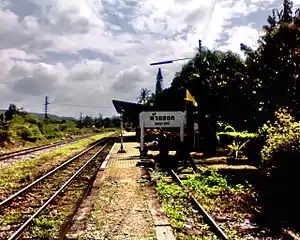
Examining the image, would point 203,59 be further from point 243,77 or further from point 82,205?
point 82,205

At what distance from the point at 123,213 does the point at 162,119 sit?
35.8ft

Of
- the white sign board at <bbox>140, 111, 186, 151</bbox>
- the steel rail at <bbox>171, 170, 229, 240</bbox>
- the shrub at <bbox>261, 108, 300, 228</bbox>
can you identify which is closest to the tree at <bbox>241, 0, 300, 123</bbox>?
the white sign board at <bbox>140, 111, 186, 151</bbox>

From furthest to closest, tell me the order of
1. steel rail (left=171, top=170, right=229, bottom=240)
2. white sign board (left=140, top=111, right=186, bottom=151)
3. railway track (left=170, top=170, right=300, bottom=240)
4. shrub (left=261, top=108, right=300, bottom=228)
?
white sign board (left=140, top=111, right=186, bottom=151) → shrub (left=261, top=108, right=300, bottom=228) → steel rail (left=171, top=170, right=229, bottom=240) → railway track (left=170, top=170, right=300, bottom=240)

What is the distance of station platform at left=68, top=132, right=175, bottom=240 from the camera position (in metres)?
7.03

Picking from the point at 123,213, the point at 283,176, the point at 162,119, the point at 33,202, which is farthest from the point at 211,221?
the point at 162,119

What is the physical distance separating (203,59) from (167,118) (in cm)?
1226

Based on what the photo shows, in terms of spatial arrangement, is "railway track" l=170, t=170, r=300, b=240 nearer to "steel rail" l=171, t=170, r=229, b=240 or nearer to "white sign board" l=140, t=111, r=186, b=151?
"steel rail" l=171, t=170, r=229, b=240

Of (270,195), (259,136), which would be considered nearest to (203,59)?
(259,136)

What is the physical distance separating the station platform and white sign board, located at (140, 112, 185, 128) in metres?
5.91

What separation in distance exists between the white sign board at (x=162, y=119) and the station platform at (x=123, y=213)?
232 inches

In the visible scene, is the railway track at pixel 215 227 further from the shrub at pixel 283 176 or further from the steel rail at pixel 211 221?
the shrub at pixel 283 176

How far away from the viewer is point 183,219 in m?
8.10

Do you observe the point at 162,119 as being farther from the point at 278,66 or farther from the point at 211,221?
the point at 211,221

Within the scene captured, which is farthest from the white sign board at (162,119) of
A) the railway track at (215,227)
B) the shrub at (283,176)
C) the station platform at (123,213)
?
the railway track at (215,227)
